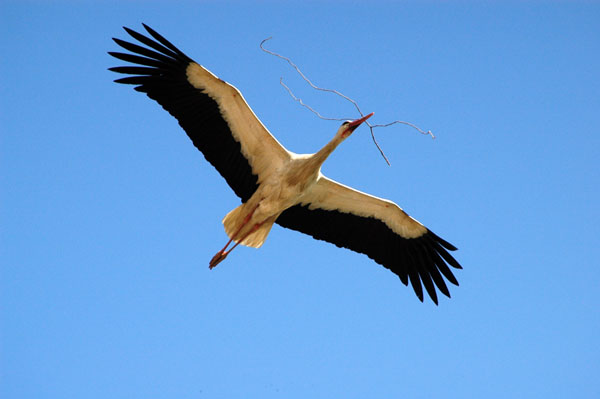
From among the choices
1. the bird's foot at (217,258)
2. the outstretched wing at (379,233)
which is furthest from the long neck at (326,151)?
the bird's foot at (217,258)

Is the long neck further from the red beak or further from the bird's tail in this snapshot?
the bird's tail

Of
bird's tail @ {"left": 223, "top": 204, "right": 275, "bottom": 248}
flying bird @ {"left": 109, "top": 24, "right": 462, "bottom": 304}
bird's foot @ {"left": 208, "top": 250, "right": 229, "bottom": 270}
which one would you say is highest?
flying bird @ {"left": 109, "top": 24, "right": 462, "bottom": 304}

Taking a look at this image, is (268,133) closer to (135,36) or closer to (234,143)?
(234,143)

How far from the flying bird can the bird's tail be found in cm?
1

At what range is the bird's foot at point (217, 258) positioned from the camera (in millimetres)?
9023

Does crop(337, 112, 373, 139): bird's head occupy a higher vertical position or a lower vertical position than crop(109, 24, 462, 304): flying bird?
higher

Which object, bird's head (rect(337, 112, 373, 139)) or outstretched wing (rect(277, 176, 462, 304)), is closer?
bird's head (rect(337, 112, 373, 139))

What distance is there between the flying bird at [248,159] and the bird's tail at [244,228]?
0.04ft

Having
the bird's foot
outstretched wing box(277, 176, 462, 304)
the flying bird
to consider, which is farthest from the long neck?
the bird's foot

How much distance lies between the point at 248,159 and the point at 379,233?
2.14 meters

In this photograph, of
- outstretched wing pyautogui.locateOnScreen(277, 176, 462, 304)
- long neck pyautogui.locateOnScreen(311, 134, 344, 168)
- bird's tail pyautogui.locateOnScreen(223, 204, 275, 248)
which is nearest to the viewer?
long neck pyautogui.locateOnScreen(311, 134, 344, 168)

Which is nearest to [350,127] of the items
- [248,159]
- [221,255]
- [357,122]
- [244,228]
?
[357,122]

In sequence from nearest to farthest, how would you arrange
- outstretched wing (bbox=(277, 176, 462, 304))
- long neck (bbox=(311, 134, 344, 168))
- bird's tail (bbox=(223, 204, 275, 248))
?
1. long neck (bbox=(311, 134, 344, 168))
2. bird's tail (bbox=(223, 204, 275, 248))
3. outstretched wing (bbox=(277, 176, 462, 304))

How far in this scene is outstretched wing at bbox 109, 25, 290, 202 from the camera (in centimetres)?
875
